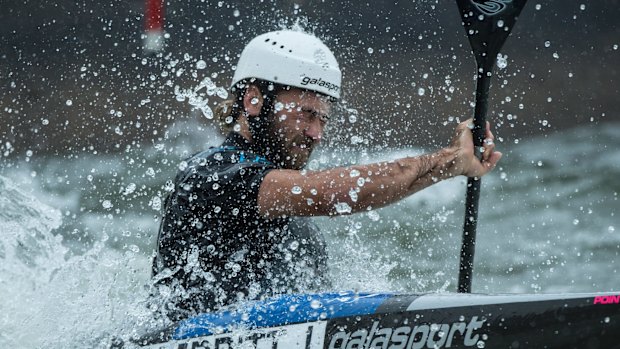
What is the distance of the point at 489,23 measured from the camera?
12.3 feet

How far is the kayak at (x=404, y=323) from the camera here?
2.55m

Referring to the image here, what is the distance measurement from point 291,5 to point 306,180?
572cm

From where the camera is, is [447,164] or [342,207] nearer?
[342,207]

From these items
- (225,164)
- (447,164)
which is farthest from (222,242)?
(447,164)

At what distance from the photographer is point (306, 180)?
293cm

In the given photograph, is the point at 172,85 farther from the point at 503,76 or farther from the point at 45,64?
the point at 503,76

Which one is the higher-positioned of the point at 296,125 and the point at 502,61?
the point at 502,61

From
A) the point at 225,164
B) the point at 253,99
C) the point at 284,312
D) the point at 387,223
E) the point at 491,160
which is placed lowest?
the point at 284,312

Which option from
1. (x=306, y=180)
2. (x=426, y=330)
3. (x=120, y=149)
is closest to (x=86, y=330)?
(x=306, y=180)

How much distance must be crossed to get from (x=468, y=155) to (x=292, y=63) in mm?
707

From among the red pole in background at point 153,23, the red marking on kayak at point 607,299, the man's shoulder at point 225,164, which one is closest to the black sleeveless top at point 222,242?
the man's shoulder at point 225,164

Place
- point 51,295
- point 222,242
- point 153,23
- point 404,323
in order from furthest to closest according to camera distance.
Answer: point 153,23 → point 51,295 → point 222,242 → point 404,323

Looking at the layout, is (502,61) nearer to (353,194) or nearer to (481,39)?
(481,39)

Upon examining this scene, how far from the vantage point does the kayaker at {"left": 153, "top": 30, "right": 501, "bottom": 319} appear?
2.96m
